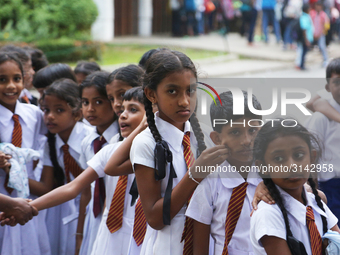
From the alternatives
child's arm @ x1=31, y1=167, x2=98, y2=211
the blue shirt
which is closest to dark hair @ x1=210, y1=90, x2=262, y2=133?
child's arm @ x1=31, y1=167, x2=98, y2=211

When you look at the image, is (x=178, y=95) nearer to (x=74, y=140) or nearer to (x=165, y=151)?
(x=165, y=151)

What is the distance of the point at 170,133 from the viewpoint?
2.15m

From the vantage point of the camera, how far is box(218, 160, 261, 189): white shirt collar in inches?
79.3

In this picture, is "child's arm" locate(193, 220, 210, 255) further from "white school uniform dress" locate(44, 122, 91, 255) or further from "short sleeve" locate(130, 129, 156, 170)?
"white school uniform dress" locate(44, 122, 91, 255)

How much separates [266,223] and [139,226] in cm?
82

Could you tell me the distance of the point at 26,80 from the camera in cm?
427

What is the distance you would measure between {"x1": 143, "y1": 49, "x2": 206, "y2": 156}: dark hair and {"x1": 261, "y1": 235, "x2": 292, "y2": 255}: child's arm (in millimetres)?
A: 493

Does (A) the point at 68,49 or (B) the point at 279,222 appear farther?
(A) the point at 68,49

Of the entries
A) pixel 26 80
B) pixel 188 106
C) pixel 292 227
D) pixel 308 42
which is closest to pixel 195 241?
pixel 292 227

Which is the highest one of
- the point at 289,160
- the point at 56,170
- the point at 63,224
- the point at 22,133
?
the point at 289,160

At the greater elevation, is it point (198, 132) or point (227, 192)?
point (198, 132)

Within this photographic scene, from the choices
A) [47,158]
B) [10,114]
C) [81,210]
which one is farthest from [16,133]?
[81,210]

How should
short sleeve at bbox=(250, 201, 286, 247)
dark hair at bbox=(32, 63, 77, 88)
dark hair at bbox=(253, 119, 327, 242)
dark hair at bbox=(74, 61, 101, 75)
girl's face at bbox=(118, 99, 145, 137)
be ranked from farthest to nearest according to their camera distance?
1. dark hair at bbox=(74, 61, 101, 75)
2. dark hair at bbox=(32, 63, 77, 88)
3. girl's face at bbox=(118, 99, 145, 137)
4. dark hair at bbox=(253, 119, 327, 242)
5. short sleeve at bbox=(250, 201, 286, 247)

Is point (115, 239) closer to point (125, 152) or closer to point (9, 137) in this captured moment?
point (125, 152)
